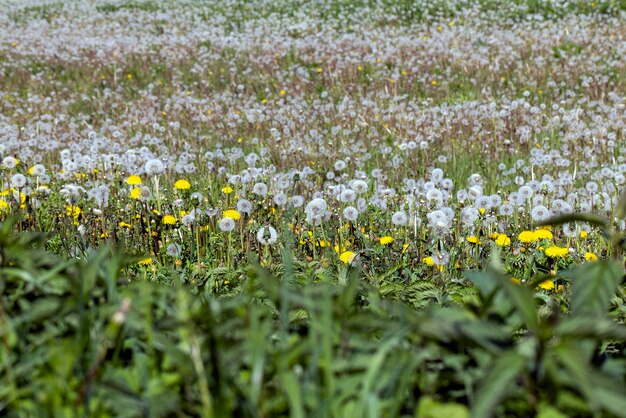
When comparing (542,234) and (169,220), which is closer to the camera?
(542,234)

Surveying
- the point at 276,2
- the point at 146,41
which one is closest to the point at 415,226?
the point at 146,41

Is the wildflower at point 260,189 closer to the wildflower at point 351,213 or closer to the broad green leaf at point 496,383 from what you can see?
the wildflower at point 351,213

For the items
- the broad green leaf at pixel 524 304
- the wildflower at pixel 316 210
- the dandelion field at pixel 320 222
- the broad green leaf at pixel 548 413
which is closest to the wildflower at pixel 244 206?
the dandelion field at pixel 320 222

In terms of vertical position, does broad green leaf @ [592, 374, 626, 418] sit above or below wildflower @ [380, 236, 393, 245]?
above

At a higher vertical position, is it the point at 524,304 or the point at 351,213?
the point at 524,304

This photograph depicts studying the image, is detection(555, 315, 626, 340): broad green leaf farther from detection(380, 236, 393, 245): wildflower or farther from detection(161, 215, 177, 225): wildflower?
detection(161, 215, 177, 225): wildflower

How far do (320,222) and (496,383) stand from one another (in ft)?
10.9

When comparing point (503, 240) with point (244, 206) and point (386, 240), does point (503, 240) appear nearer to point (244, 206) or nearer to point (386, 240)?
point (386, 240)

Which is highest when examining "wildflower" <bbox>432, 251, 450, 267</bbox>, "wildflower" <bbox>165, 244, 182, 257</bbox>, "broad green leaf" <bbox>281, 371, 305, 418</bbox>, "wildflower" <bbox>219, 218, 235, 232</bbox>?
"broad green leaf" <bbox>281, 371, 305, 418</bbox>

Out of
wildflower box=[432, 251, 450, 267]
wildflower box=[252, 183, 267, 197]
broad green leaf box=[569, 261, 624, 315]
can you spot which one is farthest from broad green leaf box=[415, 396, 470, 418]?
wildflower box=[252, 183, 267, 197]

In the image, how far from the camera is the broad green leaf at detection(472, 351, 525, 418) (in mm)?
1104

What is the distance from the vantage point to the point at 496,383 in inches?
44.9

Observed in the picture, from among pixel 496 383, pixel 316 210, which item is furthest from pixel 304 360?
pixel 316 210

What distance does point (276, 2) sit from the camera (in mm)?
22156
